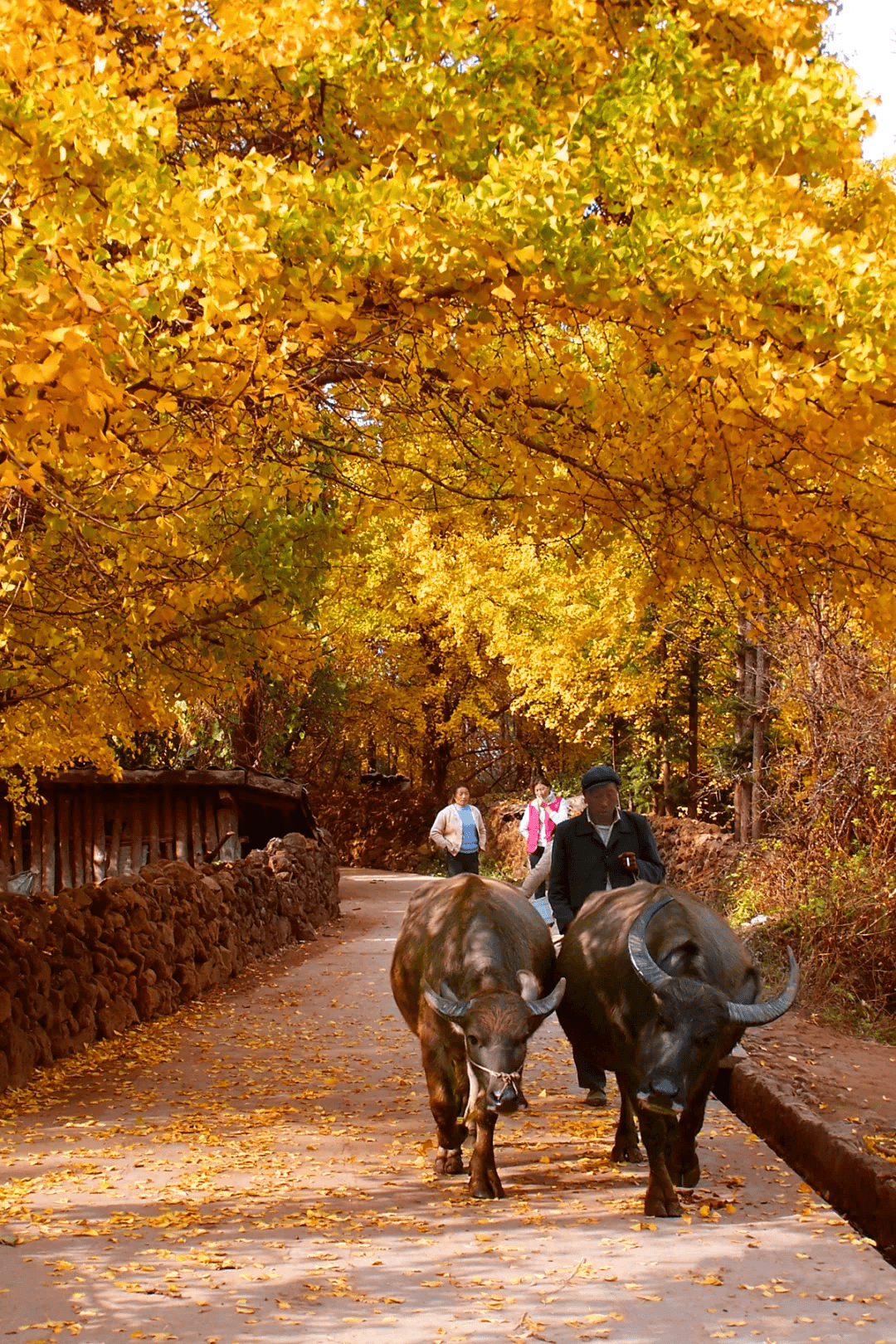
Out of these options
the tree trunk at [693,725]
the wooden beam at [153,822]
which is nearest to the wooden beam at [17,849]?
the wooden beam at [153,822]

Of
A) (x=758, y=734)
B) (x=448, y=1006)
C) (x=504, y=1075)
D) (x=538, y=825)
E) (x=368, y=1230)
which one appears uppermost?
(x=758, y=734)

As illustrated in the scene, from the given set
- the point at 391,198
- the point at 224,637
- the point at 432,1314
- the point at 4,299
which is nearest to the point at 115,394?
the point at 4,299

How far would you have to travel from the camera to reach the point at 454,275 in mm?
5973

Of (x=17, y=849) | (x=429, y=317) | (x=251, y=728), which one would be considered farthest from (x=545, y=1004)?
(x=251, y=728)

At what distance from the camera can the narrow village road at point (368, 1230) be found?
4.55m

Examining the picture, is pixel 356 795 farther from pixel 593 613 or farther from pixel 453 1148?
pixel 453 1148

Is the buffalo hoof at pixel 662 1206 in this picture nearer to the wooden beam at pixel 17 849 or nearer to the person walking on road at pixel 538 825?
the person walking on road at pixel 538 825

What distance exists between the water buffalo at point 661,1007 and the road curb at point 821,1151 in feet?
2.85

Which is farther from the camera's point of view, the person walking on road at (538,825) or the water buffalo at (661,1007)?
the person walking on road at (538,825)

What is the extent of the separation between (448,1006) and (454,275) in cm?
337

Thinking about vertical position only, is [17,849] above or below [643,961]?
above

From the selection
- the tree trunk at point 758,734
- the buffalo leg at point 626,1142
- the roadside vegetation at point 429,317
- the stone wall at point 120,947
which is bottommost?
the buffalo leg at point 626,1142

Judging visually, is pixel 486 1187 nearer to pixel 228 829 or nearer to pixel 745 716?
pixel 745 716

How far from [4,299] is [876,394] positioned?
13.8 feet
